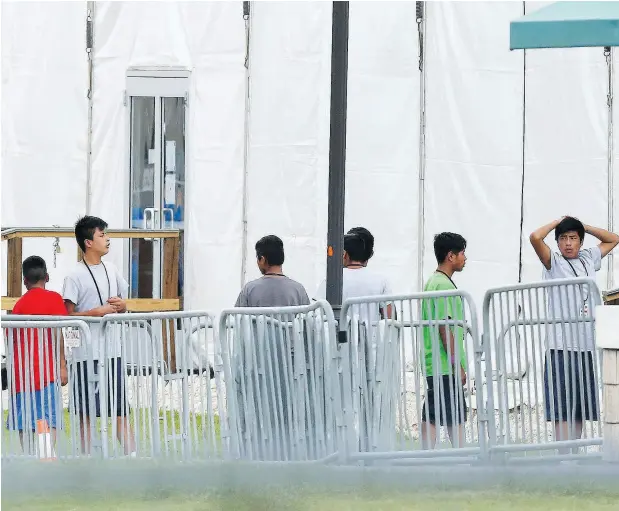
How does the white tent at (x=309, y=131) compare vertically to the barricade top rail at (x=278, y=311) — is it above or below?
above

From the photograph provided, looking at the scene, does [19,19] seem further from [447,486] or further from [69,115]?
[447,486]

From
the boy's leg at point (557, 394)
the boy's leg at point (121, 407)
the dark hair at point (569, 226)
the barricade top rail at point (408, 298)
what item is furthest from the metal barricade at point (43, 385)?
the dark hair at point (569, 226)

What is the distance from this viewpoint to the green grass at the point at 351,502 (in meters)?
6.92

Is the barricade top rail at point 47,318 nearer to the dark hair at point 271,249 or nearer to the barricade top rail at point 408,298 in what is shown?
the dark hair at point 271,249

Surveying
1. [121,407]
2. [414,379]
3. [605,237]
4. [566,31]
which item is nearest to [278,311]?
[414,379]

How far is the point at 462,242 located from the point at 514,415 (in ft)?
3.88

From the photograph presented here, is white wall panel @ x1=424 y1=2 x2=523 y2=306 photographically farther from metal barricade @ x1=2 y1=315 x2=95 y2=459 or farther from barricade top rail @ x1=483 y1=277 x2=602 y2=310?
barricade top rail @ x1=483 y1=277 x2=602 y2=310

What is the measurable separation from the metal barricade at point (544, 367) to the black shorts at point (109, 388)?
2194 mm

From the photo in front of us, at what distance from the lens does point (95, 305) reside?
9.57m

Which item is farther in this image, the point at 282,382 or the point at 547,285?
the point at 282,382

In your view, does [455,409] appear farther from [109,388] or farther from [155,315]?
[109,388]

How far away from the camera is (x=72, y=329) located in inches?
362

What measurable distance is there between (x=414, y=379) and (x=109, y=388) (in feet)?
6.05

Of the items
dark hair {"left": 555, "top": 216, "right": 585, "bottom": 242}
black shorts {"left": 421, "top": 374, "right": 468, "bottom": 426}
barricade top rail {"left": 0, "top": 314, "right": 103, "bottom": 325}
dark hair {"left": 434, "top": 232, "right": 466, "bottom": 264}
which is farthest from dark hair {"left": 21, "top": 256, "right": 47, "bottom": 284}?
dark hair {"left": 555, "top": 216, "right": 585, "bottom": 242}
